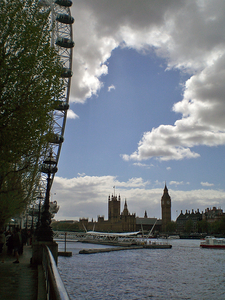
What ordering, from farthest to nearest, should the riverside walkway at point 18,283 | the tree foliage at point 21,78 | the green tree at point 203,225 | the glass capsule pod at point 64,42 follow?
the green tree at point 203,225
the glass capsule pod at point 64,42
the tree foliage at point 21,78
the riverside walkway at point 18,283

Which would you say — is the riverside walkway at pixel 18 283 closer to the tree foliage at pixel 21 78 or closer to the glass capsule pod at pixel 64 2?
the tree foliage at pixel 21 78

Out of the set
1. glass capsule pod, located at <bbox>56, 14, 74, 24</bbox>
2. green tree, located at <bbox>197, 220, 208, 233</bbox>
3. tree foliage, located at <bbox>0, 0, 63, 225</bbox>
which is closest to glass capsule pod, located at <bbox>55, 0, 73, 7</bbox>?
glass capsule pod, located at <bbox>56, 14, 74, 24</bbox>

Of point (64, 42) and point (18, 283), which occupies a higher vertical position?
point (64, 42)

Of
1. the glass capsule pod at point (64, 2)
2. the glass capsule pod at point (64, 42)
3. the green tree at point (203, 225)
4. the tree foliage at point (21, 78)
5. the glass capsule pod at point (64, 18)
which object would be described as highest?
the glass capsule pod at point (64, 2)

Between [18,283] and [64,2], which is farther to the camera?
[64,2]

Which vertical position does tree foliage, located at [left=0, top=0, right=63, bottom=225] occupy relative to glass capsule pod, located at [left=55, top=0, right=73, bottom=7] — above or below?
below

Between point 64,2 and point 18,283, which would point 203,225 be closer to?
point 64,2

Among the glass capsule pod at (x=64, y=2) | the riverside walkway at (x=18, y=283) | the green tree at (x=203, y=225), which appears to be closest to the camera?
the riverside walkway at (x=18, y=283)

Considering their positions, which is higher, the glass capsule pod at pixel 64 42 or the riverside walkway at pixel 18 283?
the glass capsule pod at pixel 64 42

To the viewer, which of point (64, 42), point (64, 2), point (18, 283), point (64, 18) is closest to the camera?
point (18, 283)

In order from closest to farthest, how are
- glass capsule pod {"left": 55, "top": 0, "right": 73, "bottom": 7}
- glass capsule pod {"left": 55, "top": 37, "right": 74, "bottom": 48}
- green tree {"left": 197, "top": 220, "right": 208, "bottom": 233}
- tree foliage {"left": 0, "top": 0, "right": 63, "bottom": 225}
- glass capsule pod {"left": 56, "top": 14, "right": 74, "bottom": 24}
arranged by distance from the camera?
tree foliage {"left": 0, "top": 0, "right": 63, "bottom": 225} < glass capsule pod {"left": 55, "top": 0, "right": 73, "bottom": 7} < glass capsule pod {"left": 56, "top": 14, "right": 74, "bottom": 24} < glass capsule pod {"left": 55, "top": 37, "right": 74, "bottom": 48} < green tree {"left": 197, "top": 220, "right": 208, "bottom": 233}

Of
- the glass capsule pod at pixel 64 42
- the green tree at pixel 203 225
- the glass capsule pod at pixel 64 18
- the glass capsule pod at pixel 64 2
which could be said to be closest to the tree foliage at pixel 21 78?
the glass capsule pod at pixel 64 42

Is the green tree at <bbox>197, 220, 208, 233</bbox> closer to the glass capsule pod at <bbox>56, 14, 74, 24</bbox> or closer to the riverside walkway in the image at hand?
the glass capsule pod at <bbox>56, 14, 74, 24</bbox>

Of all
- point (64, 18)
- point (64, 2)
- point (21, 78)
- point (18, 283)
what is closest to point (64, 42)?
point (64, 18)
